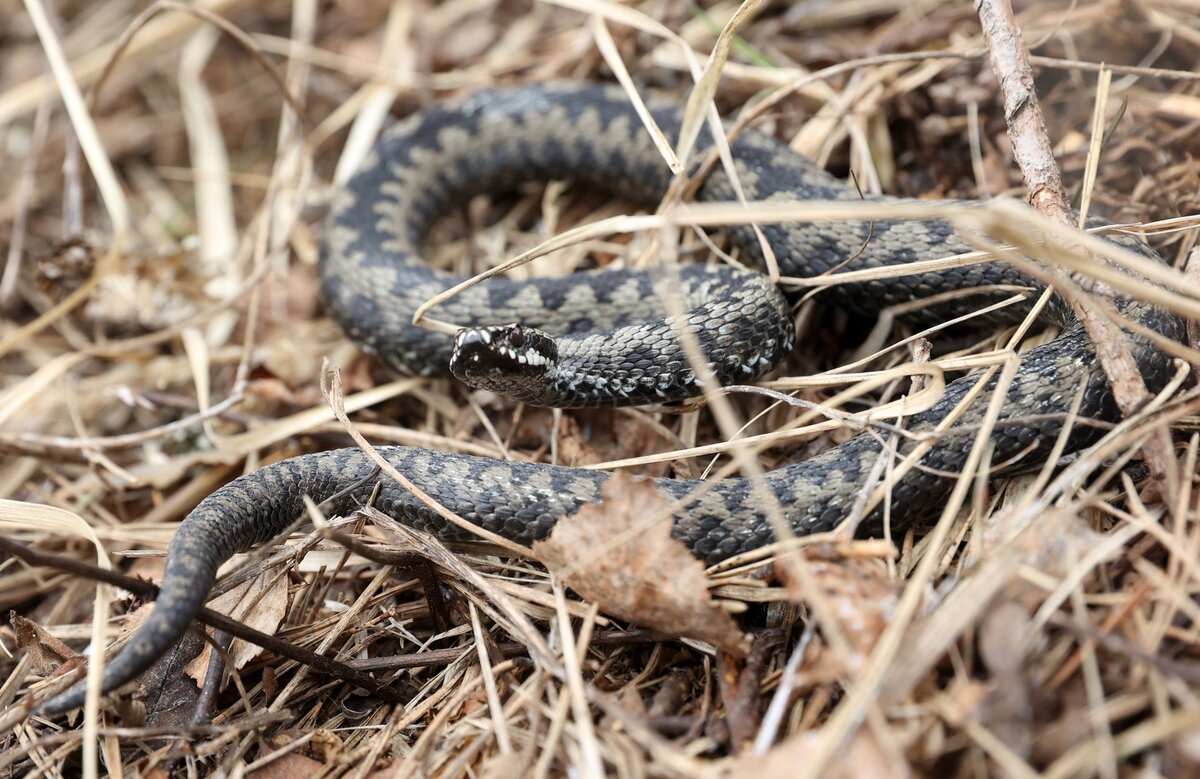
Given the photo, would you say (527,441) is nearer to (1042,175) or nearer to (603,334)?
(603,334)

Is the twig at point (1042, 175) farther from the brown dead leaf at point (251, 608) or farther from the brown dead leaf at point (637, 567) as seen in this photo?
the brown dead leaf at point (251, 608)

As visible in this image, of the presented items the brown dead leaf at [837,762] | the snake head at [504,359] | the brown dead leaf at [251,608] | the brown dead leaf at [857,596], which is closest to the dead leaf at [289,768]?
the brown dead leaf at [251,608]

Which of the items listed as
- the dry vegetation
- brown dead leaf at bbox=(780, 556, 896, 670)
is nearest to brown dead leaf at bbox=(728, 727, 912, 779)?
the dry vegetation

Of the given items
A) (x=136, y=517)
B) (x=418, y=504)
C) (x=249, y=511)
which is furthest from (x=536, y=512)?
(x=136, y=517)

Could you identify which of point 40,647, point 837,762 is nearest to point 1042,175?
point 837,762

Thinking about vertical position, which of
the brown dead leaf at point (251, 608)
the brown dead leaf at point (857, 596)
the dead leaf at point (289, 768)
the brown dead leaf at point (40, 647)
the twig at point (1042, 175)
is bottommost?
the dead leaf at point (289, 768)

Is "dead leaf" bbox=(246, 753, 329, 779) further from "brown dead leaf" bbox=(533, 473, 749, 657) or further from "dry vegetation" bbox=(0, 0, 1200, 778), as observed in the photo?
"brown dead leaf" bbox=(533, 473, 749, 657)

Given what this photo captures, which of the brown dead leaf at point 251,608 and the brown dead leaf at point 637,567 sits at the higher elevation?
the brown dead leaf at point 637,567
